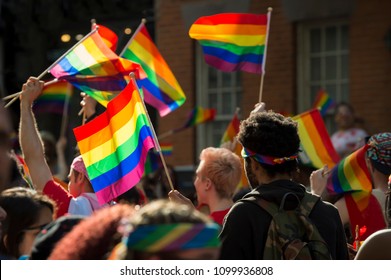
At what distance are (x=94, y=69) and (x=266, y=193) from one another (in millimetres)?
2667

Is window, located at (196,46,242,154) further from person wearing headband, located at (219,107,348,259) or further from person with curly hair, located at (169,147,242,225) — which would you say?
person wearing headband, located at (219,107,348,259)

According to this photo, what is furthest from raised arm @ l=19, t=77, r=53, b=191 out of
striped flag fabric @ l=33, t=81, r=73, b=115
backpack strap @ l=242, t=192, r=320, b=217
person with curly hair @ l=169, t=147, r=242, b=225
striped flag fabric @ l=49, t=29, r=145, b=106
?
striped flag fabric @ l=33, t=81, r=73, b=115

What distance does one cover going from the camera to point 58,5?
49.8 ft

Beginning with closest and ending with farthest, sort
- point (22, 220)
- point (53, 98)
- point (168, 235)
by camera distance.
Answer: point (168, 235) < point (22, 220) < point (53, 98)

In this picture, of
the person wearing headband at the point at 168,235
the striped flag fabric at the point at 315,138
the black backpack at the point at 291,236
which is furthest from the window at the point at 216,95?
the person wearing headband at the point at 168,235

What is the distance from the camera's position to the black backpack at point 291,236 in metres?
4.07

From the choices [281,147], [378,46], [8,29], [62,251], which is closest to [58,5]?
[8,29]

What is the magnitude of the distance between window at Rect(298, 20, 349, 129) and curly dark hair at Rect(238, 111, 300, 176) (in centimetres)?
811

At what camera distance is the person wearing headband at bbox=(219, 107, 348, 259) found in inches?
162

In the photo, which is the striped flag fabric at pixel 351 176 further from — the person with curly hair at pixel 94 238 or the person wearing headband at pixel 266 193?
the person with curly hair at pixel 94 238

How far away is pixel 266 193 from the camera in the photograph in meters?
4.20

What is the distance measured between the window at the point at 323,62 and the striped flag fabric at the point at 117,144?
22.6ft

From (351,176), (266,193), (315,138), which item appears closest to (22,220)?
(266,193)

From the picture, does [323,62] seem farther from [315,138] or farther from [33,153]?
[33,153]
